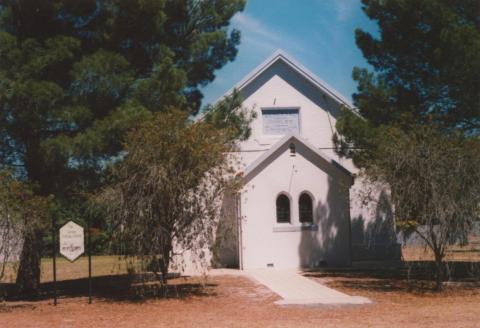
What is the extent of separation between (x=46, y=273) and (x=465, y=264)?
60.9 feet

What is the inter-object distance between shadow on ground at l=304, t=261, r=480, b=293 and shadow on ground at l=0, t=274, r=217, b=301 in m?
4.26

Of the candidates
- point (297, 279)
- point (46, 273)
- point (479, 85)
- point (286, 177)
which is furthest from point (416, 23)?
point (46, 273)

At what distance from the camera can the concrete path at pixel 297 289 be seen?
565 inches

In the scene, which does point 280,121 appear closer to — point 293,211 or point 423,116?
point 293,211

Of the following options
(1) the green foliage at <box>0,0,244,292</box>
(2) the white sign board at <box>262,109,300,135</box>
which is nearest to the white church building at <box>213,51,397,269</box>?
(2) the white sign board at <box>262,109,300,135</box>

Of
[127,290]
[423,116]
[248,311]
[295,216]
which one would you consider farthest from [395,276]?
[127,290]

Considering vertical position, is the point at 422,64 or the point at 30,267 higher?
the point at 422,64

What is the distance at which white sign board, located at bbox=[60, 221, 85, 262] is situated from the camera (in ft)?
51.4

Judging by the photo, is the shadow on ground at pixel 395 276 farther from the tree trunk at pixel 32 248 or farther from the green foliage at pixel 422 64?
the tree trunk at pixel 32 248

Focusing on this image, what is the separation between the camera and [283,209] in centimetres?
2364

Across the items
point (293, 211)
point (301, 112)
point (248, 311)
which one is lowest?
point (248, 311)

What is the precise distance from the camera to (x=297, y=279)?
19281mm

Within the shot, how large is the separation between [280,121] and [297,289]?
12075 mm

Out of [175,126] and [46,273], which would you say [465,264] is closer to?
[175,126]
